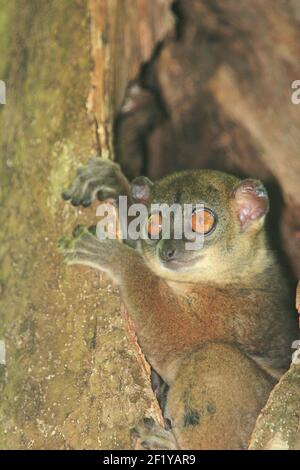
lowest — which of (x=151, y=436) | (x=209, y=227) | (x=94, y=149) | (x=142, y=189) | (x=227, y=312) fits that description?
(x=151, y=436)

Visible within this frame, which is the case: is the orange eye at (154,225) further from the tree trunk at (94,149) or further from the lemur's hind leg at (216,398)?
the lemur's hind leg at (216,398)

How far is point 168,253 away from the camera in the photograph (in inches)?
173

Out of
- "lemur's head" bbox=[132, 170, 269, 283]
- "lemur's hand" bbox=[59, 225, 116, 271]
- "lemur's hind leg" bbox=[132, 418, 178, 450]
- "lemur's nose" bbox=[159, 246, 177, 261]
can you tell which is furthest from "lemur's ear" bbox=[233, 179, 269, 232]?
"lemur's hind leg" bbox=[132, 418, 178, 450]

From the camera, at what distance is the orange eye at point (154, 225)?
4.67m

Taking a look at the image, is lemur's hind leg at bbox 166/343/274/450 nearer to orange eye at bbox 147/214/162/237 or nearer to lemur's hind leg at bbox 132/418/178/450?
lemur's hind leg at bbox 132/418/178/450

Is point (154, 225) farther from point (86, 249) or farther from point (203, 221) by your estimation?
point (86, 249)

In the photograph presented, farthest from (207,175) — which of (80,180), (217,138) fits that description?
(217,138)

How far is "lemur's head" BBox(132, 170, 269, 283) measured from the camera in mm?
4551

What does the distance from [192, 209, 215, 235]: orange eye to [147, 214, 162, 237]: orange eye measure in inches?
9.7

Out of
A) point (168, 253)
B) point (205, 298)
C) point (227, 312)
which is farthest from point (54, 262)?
point (227, 312)

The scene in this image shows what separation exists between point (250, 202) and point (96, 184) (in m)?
1.08

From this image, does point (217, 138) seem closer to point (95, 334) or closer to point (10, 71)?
point (10, 71)

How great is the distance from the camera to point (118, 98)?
223 inches

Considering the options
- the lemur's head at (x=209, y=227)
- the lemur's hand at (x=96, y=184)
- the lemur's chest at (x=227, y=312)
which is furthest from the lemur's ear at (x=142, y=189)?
the lemur's chest at (x=227, y=312)
